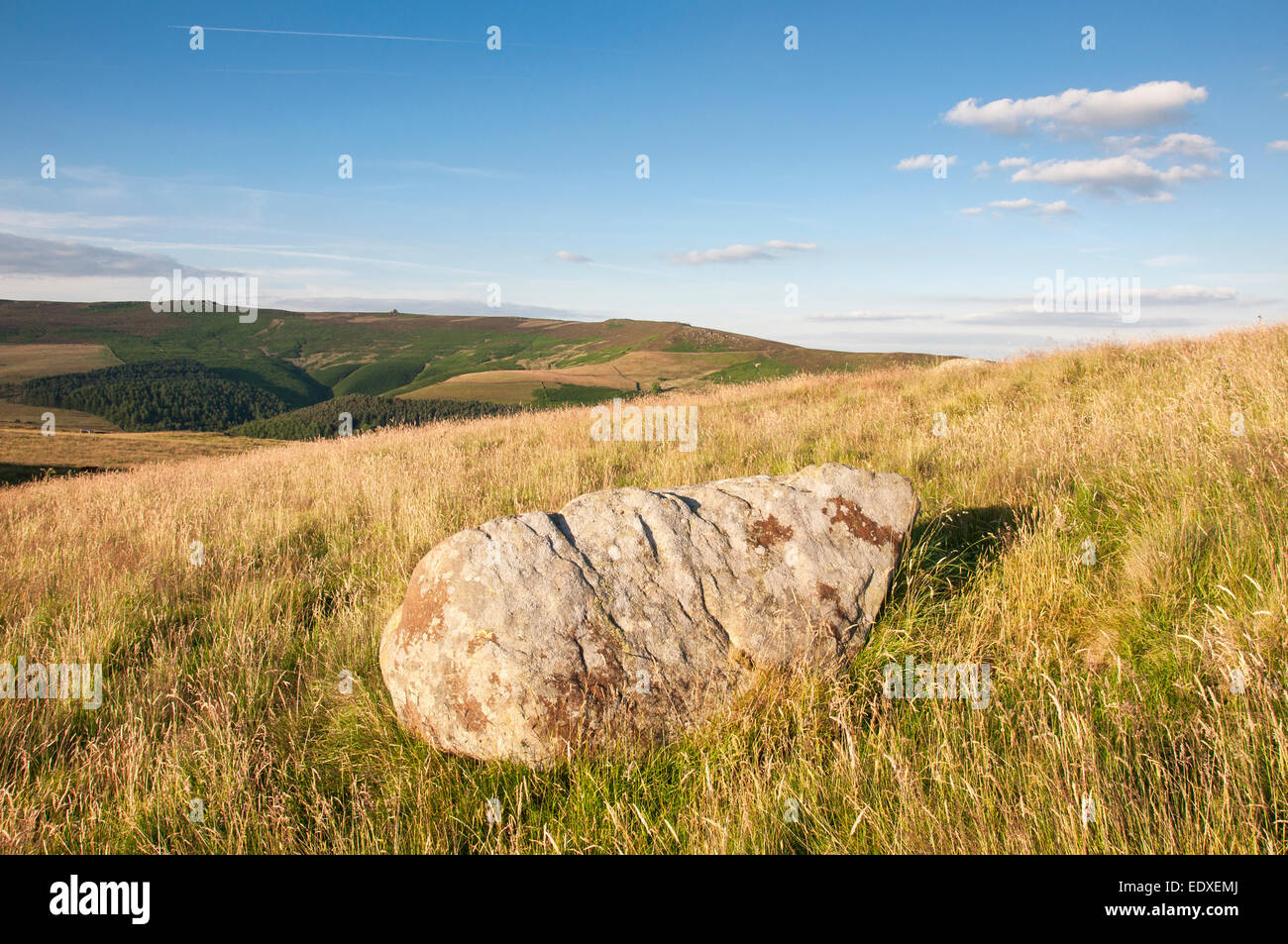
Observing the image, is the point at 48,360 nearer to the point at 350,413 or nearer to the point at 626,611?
the point at 350,413

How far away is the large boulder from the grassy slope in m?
0.17

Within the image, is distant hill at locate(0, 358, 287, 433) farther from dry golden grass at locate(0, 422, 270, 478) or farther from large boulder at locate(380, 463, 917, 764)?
large boulder at locate(380, 463, 917, 764)

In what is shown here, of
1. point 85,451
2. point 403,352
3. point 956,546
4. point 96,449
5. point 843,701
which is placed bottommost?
point 843,701

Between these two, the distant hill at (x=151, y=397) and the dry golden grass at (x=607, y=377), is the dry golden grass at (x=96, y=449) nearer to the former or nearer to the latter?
the dry golden grass at (x=607, y=377)

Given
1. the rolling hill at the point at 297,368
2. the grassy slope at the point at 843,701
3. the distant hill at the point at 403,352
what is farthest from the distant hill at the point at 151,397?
the grassy slope at the point at 843,701

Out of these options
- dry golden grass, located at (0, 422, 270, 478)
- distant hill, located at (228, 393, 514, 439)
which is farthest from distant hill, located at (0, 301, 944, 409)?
dry golden grass, located at (0, 422, 270, 478)

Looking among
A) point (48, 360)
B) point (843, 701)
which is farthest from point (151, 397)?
point (843, 701)

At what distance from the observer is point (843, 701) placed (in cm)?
299

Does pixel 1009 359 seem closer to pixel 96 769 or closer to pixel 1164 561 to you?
pixel 1164 561

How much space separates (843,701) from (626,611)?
1.12m

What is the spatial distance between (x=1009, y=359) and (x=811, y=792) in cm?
1414

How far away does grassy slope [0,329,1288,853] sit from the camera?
232 cm

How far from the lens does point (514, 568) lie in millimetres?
3230

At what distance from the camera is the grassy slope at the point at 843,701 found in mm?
2318
